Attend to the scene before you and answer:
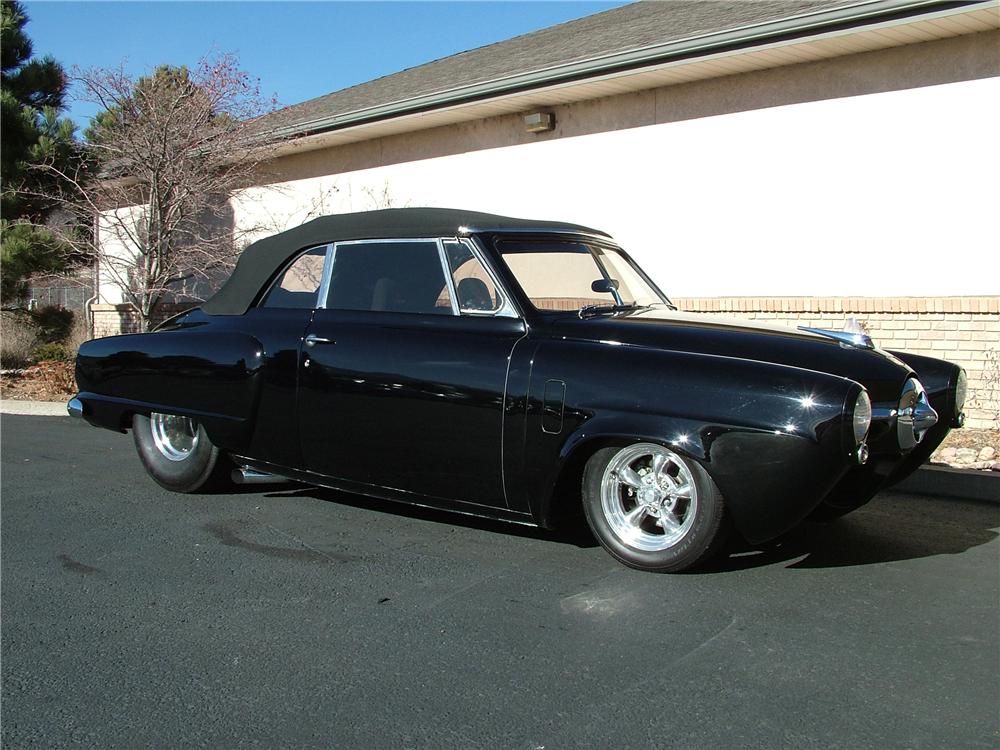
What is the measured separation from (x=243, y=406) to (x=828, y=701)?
11.6 ft

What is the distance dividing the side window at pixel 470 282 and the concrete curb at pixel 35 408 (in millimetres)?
6860

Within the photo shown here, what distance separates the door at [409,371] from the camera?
181 inches

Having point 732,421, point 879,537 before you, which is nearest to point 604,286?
point 732,421

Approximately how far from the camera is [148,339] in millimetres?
5980

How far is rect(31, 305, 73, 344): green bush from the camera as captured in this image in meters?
16.4

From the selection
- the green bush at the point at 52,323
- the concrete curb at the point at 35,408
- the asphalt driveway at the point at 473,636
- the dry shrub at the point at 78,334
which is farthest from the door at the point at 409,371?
the green bush at the point at 52,323

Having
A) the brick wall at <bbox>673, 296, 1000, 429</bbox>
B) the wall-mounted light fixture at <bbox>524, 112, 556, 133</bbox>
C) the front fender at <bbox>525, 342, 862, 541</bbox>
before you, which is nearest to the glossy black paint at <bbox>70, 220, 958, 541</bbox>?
the front fender at <bbox>525, 342, 862, 541</bbox>

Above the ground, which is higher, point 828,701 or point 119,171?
point 119,171

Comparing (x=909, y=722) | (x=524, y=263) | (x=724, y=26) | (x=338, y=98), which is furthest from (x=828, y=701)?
(x=338, y=98)

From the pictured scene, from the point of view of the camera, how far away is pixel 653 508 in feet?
14.1

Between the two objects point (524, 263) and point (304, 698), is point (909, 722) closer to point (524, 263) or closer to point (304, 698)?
point (304, 698)

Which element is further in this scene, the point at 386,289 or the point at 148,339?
the point at 148,339

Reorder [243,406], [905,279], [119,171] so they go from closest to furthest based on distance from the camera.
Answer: [243,406]
[905,279]
[119,171]

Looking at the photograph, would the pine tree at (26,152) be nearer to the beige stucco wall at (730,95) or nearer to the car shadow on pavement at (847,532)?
the beige stucco wall at (730,95)
